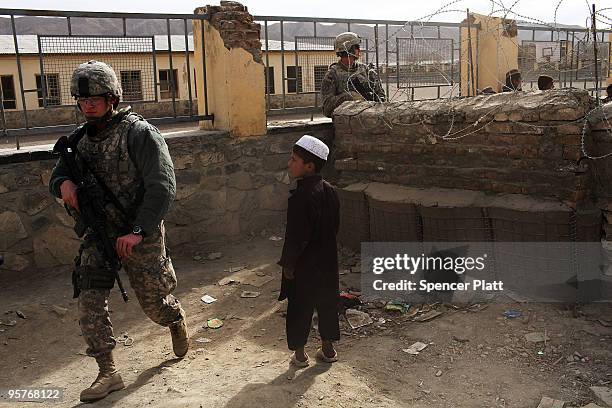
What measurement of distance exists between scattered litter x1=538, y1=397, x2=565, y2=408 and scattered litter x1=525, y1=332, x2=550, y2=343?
0.68m

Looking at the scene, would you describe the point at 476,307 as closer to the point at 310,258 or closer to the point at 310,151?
the point at 310,258

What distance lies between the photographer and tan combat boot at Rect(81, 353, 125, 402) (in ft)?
10.0

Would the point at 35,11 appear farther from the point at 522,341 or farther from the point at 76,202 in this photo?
the point at 522,341

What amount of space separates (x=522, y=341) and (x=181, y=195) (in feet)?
11.0

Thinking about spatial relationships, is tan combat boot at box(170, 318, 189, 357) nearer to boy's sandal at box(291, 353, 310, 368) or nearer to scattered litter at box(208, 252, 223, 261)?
boy's sandal at box(291, 353, 310, 368)

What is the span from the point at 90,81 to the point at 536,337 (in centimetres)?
303

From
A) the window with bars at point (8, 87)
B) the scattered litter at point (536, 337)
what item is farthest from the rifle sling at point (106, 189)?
the window with bars at point (8, 87)

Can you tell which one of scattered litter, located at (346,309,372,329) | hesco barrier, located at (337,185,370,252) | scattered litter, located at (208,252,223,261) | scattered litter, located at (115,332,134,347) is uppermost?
hesco barrier, located at (337,185,370,252)

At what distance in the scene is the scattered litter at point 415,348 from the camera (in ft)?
11.8

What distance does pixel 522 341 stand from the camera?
360 centimetres

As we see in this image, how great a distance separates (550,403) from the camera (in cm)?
290

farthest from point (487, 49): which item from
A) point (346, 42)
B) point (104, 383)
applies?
point (104, 383)

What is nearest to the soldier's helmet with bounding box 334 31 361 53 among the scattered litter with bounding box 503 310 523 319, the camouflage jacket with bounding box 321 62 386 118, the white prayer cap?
the camouflage jacket with bounding box 321 62 386 118

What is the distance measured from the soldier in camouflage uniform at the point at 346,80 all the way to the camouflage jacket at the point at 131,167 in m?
3.27
